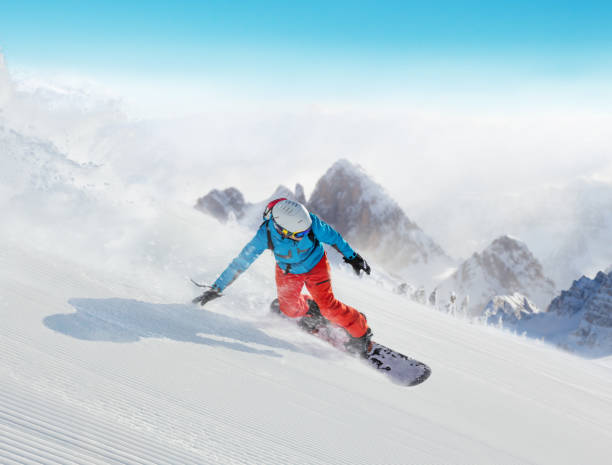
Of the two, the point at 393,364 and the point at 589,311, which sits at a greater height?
the point at 589,311

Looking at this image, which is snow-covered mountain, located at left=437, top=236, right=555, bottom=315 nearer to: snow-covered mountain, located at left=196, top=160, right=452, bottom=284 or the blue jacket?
snow-covered mountain, located at left=196, top=160, right=452, bottom=284

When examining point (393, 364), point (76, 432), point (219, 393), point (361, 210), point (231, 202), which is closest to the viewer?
point (76, 432)

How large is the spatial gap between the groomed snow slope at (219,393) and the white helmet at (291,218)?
1.38 meters

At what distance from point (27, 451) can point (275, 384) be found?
209 centimetres

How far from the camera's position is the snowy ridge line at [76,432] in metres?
2.25

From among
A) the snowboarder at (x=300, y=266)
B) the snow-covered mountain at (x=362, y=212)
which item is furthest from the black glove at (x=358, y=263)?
the snow-covered mountain at (x=362, y=212)

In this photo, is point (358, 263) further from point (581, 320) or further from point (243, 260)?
point (581, 320)

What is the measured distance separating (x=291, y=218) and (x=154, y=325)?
6.34ft

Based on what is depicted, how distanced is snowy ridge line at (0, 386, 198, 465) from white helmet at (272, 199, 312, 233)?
2943 mm

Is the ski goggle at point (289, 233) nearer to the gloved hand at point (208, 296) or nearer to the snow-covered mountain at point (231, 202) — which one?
the gloved hand at point (208, 296)

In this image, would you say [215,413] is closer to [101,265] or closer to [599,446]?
[101,265]

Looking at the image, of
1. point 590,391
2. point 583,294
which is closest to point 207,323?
point 590,391

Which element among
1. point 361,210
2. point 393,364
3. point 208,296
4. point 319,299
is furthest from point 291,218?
point 361,210

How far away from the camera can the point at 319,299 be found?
5.30 meters
